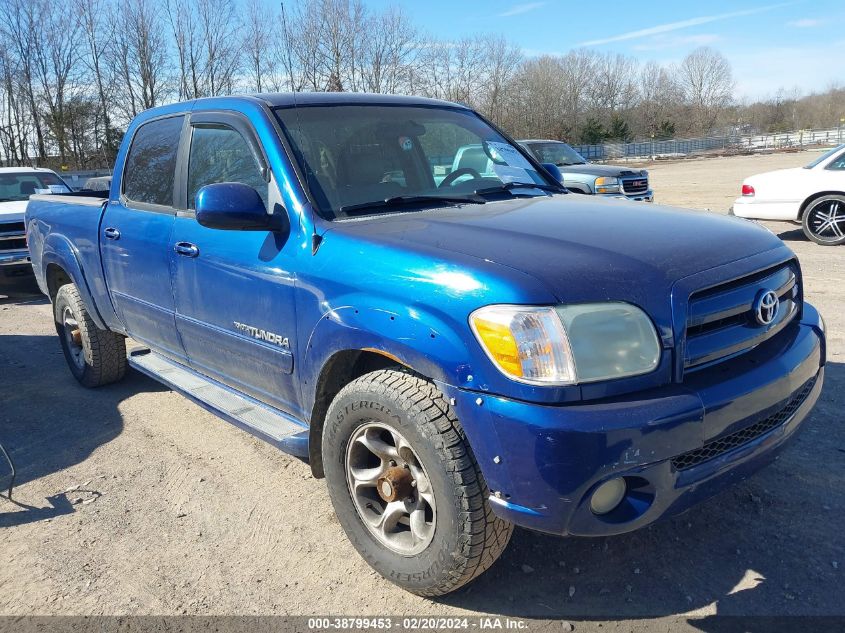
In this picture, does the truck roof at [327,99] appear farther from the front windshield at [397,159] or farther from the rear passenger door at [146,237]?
the rear passenger door at [146,237]

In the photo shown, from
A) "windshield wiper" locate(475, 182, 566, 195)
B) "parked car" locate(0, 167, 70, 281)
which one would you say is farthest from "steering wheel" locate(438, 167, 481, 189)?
"parked car" locate(0, 167, 70, 281)

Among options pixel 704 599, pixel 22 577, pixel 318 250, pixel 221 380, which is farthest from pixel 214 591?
pixel 704 599

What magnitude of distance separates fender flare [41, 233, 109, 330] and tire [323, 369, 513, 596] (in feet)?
9.53

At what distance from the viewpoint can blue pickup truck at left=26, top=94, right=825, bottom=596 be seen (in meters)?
2.20

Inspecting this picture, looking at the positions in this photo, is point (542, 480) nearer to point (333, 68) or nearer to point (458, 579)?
point (458, 579)

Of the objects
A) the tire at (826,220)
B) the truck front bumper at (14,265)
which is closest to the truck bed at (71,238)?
the truck front bumper at (14,265)

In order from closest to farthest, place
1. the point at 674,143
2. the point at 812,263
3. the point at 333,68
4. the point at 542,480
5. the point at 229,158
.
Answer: the point at 542,480 → the point at 229,158 → the point at 812,263 → the point at 333,68 → the point at 674,143

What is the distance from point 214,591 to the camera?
111 inches

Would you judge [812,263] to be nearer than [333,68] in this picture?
Yes

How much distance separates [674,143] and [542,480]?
61894mm

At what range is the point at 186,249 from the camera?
3.57 metres

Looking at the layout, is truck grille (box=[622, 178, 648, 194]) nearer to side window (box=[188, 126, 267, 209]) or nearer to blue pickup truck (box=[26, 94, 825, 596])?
blue pickup truck (box=[26, 94, 825, 596])

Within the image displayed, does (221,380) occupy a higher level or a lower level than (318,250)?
lower

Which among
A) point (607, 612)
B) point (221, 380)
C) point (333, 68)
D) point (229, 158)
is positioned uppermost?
point (333, 68)
